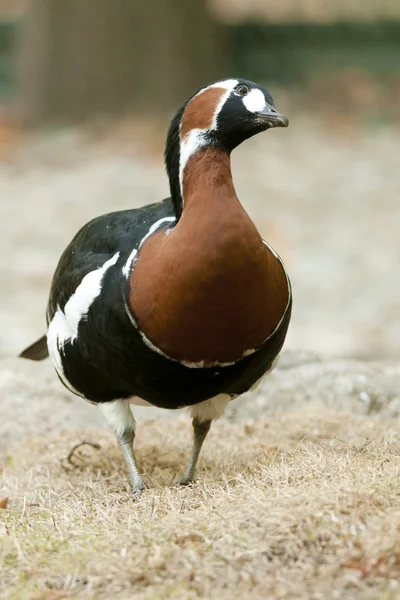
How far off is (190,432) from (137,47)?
23.8ft

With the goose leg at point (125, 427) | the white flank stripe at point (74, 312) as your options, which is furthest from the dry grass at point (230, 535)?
the white flank stripe at point (74, 312)

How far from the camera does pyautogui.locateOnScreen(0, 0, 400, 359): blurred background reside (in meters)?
7.95

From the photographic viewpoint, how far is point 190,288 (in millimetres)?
3225

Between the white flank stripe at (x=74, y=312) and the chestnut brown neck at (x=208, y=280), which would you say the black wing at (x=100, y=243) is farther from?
the chestnut brown neck at (x=208, y=280)

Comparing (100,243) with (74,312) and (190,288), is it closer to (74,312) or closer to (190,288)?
(74,312)

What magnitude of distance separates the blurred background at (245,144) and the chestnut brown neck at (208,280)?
347 centimetres

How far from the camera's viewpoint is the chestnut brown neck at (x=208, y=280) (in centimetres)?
323

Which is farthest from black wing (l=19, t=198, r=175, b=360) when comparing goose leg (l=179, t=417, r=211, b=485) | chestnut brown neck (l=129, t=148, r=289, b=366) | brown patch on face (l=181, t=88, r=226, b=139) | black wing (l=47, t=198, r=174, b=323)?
goose leg (l=179, t=417, r=211, b=485)

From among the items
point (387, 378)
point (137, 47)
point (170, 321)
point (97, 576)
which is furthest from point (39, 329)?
point (137, 47)

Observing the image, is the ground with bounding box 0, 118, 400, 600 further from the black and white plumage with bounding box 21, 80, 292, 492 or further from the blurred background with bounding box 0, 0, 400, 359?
the black and white plumage with bounding box 21, 80, 292, 492

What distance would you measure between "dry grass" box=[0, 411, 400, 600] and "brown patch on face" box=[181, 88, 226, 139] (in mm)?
1160

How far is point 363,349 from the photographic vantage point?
263 inches

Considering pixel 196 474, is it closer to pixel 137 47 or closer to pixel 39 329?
pixel 39 329

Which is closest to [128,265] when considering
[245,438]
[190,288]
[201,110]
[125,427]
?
[190,288]
